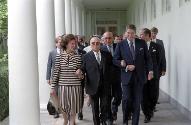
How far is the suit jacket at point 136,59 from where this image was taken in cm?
873

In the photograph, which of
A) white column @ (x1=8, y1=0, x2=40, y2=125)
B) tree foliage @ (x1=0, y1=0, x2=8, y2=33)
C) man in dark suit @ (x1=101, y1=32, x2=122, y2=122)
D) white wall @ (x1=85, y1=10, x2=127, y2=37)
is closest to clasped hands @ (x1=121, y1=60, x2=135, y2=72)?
man in dark suit @ (x1=101, y1=32, x2=122, y2=122)

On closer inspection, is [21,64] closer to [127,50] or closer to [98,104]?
[98,104]

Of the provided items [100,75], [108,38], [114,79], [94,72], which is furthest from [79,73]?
[108,38]

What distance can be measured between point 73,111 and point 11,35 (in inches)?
68.2

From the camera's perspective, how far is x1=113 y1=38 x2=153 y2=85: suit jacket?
8734 millimetres

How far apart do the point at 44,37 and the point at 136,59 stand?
4301 mm

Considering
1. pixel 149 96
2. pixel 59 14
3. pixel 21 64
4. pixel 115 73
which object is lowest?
pixel 149 96

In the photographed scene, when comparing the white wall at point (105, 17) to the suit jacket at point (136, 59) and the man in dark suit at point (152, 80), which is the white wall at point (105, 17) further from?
the suit jacket at point (136, 59)

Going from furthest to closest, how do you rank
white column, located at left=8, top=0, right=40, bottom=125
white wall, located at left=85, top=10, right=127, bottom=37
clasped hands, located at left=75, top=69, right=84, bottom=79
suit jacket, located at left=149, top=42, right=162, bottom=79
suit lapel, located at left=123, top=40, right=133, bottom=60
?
white wall, located at left=85, top=10, right=127, bottom=37 → suit jacket, located at left=149, top=42, right=162, bottom=79 → suit lapel, located at left=123, top=40, right=133, bottom=60 → white column, located at left=8, top=0, right=40, bottom=125 → clasped hands, located at left=75, top=69, right=84, bottom=79

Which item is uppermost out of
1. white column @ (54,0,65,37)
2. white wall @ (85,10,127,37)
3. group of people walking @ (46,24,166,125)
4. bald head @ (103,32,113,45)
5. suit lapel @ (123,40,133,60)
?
white wall @ (85,10,127,37)

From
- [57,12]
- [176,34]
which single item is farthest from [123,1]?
[176,34]

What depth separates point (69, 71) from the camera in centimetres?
774

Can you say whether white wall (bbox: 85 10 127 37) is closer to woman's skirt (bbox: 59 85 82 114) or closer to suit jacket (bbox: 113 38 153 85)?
suit jacket (bbox: 113 38 153 85)

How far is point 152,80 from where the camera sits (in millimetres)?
10680
